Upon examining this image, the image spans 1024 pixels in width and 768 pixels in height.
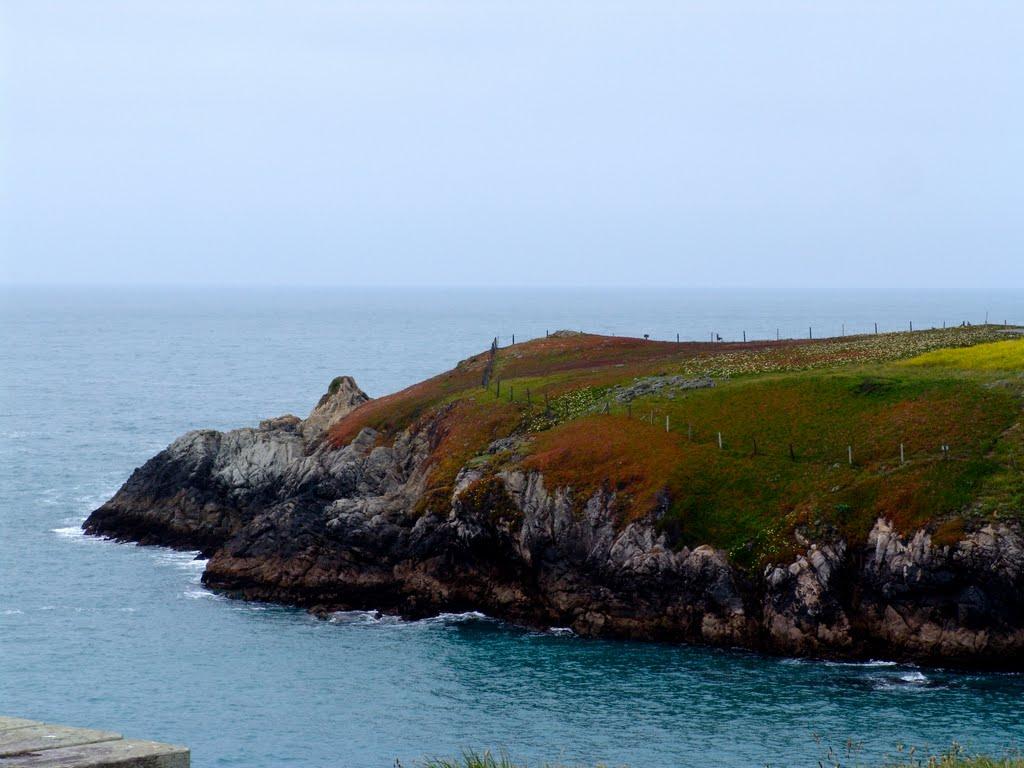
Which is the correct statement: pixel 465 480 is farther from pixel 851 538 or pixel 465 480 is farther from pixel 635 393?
pixel 851 538

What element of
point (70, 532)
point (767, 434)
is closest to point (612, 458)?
point (767, 434)

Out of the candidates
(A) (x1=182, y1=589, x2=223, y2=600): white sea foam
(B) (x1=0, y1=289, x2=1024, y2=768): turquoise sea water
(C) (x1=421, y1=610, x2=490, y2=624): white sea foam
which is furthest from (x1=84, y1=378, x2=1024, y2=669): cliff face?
(B) (x1=0, y1=289, x2=1024, y2=768): turquoise sea water

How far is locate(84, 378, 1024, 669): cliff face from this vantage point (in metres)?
60.7

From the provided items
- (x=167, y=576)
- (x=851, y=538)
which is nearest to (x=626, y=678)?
(x=851, y=538)

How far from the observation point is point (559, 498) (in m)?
72.2

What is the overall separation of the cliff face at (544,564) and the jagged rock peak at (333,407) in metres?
6.95

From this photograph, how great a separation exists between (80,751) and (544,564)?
55472 millimetres

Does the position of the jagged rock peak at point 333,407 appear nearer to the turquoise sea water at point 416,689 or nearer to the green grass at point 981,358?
the turquoise sea water at point 416,689

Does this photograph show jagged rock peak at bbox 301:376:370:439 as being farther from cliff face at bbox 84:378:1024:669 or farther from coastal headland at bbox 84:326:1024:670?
cliff face at bbox 84:378:1024:669

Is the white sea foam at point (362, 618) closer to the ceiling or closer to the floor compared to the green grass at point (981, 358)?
closer to the floor

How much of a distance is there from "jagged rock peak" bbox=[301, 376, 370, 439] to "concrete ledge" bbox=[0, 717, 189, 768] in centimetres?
8417

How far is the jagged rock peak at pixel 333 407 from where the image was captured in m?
102

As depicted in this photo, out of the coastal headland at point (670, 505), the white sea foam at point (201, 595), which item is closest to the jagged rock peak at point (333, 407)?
the coastal headland at point (670, 505)

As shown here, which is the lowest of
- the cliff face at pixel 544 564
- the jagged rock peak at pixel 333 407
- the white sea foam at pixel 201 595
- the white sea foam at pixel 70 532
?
the white sea foam at pixel 70 532
